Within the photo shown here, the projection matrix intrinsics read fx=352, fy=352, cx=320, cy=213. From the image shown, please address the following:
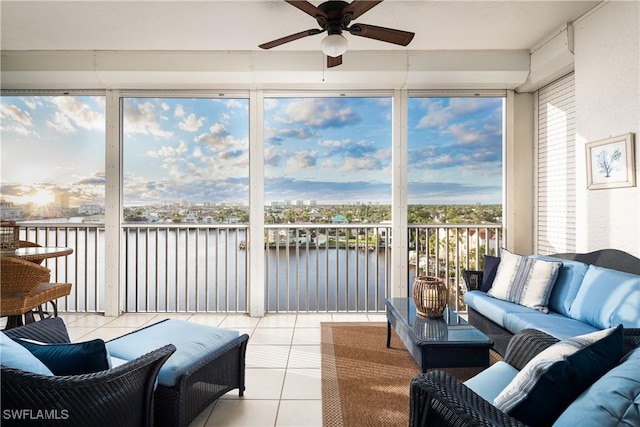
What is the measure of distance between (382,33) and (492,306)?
2.33 metres

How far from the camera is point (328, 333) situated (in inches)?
139

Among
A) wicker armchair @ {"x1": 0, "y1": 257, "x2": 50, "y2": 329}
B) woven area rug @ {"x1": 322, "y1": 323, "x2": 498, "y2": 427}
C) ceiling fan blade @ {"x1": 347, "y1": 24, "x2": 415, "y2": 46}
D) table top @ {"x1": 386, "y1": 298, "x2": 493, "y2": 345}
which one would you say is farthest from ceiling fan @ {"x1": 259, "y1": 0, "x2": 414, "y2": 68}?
wicker armchair @ {"x1": 0, "y1": 257, "x2": 50, "y2": 329}

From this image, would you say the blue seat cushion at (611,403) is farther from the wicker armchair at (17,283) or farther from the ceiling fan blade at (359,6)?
the wicker armchair at (17,283)

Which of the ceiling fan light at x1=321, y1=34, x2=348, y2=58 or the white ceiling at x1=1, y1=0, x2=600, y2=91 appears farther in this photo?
the white ceiling at x1=1, y1=0, x2=600, y2=91

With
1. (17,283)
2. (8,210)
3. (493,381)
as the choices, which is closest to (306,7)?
(493,381)

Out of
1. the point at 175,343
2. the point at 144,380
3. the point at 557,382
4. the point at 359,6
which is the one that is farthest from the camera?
the point at 359,6

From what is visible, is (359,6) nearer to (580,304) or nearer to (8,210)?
(580,304)

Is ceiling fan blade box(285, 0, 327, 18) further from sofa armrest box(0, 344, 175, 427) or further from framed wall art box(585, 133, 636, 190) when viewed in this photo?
framed wall art box(585, 133, 636, 190)

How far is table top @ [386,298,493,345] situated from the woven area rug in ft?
1.33

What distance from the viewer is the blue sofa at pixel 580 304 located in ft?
7.36

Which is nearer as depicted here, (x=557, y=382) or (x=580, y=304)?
(x=557, y=382)

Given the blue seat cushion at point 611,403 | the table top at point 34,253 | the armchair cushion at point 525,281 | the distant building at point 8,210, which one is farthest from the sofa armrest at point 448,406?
the distant building at point 8,210

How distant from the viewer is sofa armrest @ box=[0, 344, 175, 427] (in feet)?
3.72

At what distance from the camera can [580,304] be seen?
251 cm
